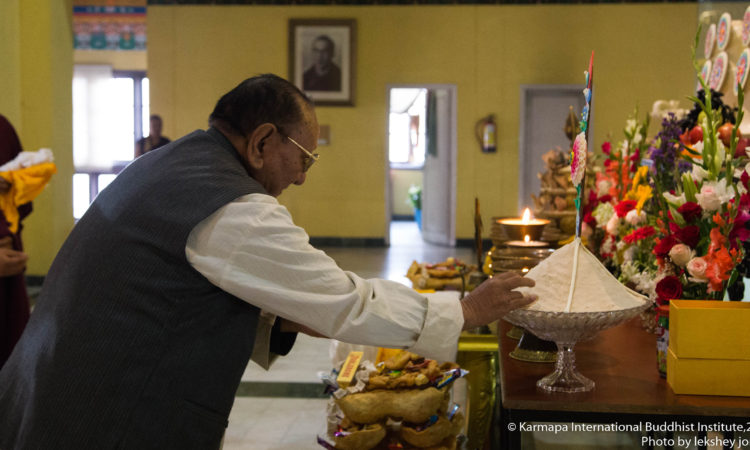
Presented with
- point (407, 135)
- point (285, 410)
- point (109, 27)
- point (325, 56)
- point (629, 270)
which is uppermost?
point (109, 27)

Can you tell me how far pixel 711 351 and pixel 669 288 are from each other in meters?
0.26

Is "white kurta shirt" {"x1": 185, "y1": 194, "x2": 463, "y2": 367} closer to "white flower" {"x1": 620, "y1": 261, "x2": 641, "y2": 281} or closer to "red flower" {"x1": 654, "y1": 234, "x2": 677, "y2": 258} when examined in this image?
"red flower" {"x1": 654, "y1": 234, "x2": 677, "y2": 258}

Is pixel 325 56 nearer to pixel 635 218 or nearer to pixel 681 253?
pixel 635 218

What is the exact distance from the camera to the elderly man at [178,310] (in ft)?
5.11

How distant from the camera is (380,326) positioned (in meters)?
1.60

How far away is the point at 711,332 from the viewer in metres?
1.86

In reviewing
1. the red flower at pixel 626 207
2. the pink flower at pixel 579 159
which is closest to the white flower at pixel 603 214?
the red flower at pixel 626 207

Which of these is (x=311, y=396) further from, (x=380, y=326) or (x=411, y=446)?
(x=380, y=326)

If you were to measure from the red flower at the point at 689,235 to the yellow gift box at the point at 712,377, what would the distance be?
375 mm

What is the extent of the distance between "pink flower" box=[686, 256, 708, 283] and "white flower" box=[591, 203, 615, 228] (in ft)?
4.34

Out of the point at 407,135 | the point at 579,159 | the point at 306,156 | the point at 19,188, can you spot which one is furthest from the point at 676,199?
the point at 407,135

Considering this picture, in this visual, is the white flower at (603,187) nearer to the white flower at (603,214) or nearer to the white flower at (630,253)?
the white flower at (603,214)

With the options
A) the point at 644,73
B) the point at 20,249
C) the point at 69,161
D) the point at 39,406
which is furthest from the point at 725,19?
the point at 644,73

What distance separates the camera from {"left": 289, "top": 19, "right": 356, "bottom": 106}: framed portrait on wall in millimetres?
11734
